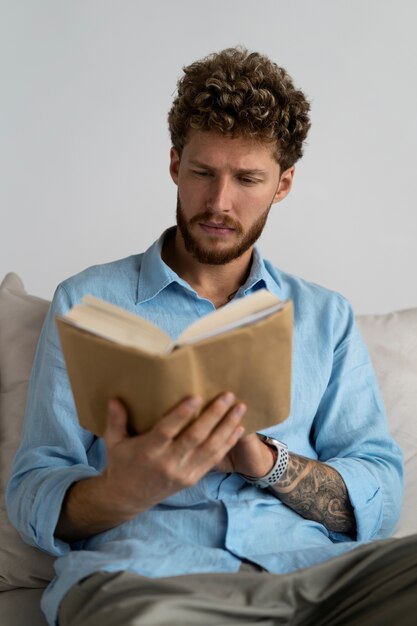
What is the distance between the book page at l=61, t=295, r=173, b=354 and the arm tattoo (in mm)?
569

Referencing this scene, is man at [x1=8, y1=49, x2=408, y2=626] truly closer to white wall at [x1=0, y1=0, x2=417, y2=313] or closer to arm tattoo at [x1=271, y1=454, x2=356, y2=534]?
arm tattoo at [x1=271, y1=454, x2=356, y2=534]

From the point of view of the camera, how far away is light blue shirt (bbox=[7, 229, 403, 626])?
5.51ft

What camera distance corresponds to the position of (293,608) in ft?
4.99

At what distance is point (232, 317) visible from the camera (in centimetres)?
138

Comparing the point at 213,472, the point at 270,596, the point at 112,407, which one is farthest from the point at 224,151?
the point at 270,596

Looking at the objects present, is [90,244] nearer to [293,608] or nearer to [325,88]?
[325,88]

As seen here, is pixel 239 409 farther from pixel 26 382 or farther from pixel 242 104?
pixel 26 382

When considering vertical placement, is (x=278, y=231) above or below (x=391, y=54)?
below

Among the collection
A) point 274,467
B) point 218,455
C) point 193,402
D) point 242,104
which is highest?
point 242,104

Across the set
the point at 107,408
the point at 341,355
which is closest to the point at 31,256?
the point at 341,355

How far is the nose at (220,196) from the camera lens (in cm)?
194

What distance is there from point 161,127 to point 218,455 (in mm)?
1723

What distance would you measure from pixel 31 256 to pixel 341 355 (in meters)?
1.24

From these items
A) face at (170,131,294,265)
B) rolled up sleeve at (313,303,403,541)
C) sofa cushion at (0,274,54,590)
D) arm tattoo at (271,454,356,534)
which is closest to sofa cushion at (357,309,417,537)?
rolled up sleeve at (313,303,403,541)
